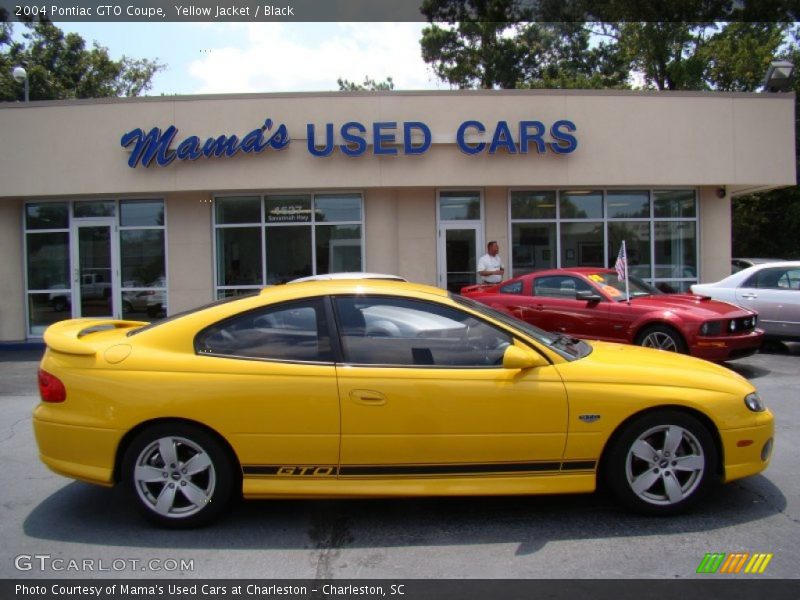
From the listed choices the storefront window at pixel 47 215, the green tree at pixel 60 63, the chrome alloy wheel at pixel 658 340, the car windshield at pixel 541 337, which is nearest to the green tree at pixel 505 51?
the green tree at pixel 60 63

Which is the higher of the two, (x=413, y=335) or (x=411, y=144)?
(x=411, y=144)

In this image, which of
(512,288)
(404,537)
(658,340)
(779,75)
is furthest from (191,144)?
(779,75)

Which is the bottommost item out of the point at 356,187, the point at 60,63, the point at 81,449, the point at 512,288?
the point at 81,449

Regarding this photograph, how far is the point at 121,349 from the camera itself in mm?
4168

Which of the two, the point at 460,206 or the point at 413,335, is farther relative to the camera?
the point at 460,206

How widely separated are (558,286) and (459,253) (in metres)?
4.35

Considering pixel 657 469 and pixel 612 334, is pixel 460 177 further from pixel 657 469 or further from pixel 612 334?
pixel 657 469

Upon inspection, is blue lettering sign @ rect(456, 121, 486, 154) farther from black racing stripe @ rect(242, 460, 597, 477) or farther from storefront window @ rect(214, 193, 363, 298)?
black racing stripe @ rect(242, 460, 597, 477)

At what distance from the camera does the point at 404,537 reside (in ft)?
13.0

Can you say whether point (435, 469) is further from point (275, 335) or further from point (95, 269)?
point (95, 269)

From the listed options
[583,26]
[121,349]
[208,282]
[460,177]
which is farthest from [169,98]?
[583,26]

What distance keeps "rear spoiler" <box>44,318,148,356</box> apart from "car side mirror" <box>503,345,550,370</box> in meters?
2.53
